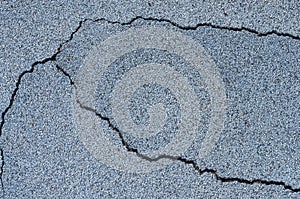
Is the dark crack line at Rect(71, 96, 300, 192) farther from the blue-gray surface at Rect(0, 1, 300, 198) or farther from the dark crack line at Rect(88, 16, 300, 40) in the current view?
the dark crack line at Rect(88, 16, 300, 40)

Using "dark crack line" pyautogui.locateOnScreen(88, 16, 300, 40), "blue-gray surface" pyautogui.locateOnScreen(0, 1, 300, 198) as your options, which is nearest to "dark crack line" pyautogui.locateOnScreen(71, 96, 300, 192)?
"blue-gray surface" pyautogui.locateOnScreen(0, 1, 300, 198)

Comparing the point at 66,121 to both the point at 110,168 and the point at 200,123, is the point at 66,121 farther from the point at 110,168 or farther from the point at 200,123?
the point at 200,123

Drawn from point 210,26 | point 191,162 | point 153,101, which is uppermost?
point 210,26

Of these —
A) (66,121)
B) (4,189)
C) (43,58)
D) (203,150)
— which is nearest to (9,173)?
(4,189)

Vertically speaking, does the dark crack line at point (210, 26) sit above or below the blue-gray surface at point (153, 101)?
above

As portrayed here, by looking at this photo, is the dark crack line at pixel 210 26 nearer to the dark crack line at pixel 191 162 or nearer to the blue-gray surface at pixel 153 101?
the blue-gray surface at pixel 153 101

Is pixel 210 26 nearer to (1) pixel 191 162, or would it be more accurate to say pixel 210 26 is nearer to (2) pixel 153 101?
(2) pixel 153 101

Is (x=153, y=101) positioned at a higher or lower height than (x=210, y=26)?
lower

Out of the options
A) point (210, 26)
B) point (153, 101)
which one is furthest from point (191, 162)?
point (210, 26)

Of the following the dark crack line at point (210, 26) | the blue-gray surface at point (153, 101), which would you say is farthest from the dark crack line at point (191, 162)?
the dark crack line at point (210, 26)
